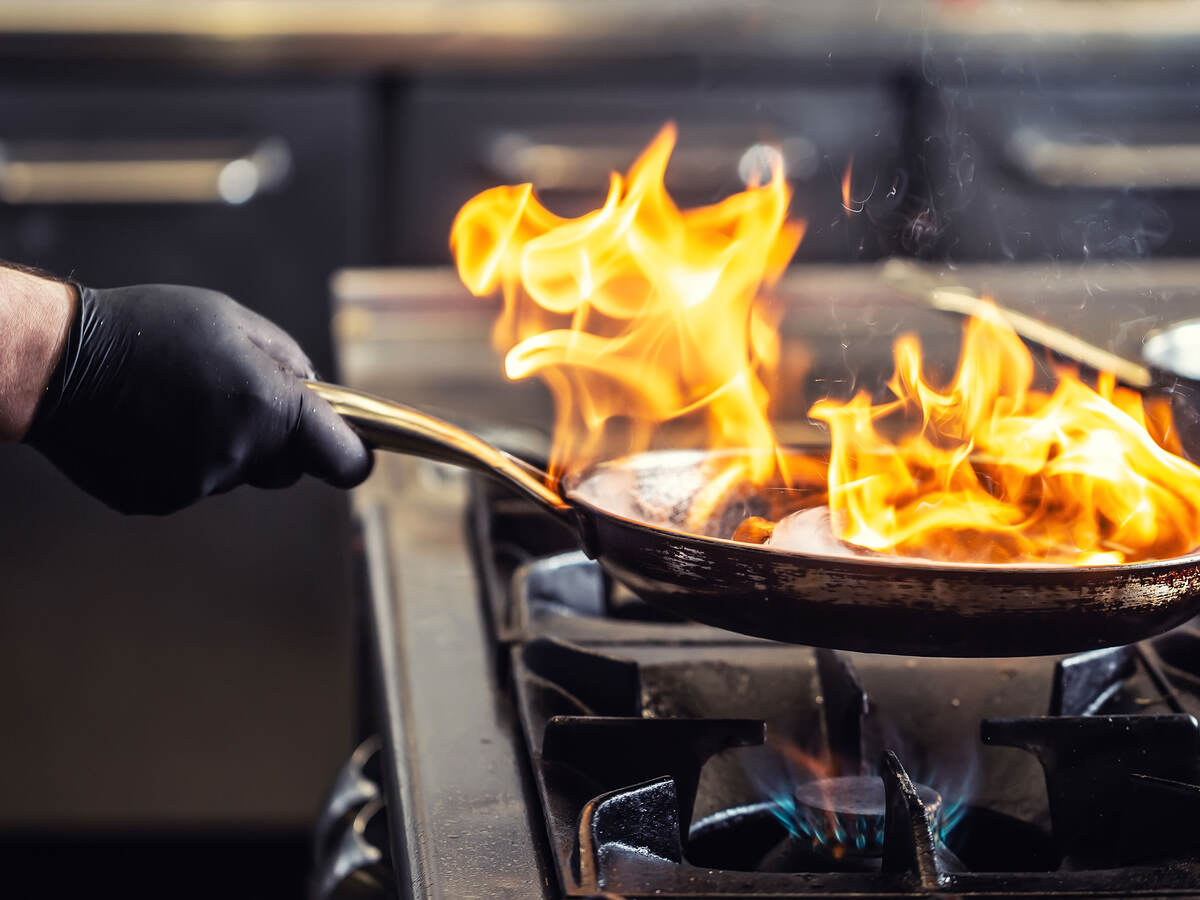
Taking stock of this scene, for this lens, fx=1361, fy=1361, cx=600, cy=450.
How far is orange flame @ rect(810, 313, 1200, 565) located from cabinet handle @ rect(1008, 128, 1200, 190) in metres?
1.34

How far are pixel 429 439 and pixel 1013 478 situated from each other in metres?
0.32

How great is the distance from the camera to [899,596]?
1.73 ft

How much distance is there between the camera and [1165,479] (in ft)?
2.26

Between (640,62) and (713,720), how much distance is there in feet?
5.20

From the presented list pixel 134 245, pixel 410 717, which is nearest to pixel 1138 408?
pixel 410 717

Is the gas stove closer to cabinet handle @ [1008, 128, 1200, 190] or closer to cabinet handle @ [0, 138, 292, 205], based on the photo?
cabinet handle @ [0, 138, 292, 205]

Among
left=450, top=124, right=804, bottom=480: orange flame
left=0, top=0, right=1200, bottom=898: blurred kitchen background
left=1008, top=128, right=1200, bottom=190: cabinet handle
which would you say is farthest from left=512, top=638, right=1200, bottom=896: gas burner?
left=1008, top=128, right=1200, bottom=190: cabinet handle

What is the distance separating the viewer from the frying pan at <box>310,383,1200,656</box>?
0.52 m

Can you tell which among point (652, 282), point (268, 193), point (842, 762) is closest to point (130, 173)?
point (268, 193)

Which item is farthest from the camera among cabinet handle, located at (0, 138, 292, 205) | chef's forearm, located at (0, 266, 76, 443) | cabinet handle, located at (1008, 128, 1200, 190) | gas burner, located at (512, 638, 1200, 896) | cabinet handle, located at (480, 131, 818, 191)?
cabinet handle, located at (1008, 128, 1200, 190)

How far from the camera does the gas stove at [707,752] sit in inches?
19.3

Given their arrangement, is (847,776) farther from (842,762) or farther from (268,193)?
(268,193)

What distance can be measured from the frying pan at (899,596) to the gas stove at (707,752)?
4 centimetres

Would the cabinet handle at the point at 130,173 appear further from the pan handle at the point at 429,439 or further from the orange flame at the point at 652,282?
the pan handle at the point at 429,439
